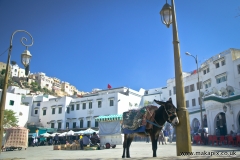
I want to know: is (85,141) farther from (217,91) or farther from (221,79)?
(221,79)

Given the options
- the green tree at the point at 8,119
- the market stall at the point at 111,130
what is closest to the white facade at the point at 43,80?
the green tree at the point at 8,119

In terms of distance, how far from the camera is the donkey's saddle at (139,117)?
898 cm

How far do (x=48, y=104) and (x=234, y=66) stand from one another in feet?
137

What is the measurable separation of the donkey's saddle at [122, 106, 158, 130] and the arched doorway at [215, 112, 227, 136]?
63.4 ft

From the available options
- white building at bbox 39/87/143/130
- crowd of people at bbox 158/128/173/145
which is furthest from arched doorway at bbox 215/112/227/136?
white building at bbox 39/87/143/130

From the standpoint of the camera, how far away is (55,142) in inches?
1645

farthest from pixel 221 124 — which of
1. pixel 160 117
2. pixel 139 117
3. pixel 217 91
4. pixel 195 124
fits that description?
pixel 160 117

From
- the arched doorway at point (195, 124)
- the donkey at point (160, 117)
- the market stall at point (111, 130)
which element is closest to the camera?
the donkey at point (160, 117)

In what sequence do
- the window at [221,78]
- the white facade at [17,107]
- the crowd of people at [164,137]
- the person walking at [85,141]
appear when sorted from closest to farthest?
the person walking at [85,141], the crowd of people at [164,137], the window at [221,78], the white facade at [17,107]

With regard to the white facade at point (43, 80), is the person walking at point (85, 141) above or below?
below

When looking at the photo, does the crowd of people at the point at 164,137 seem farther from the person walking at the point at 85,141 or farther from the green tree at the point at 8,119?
the green tree at the point at 8,119

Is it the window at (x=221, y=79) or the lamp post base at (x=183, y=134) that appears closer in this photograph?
the lamp post base at (x=183, y=134)

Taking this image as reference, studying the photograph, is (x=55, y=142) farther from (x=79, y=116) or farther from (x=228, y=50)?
(x=228, y=50)

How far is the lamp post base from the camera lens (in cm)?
548
